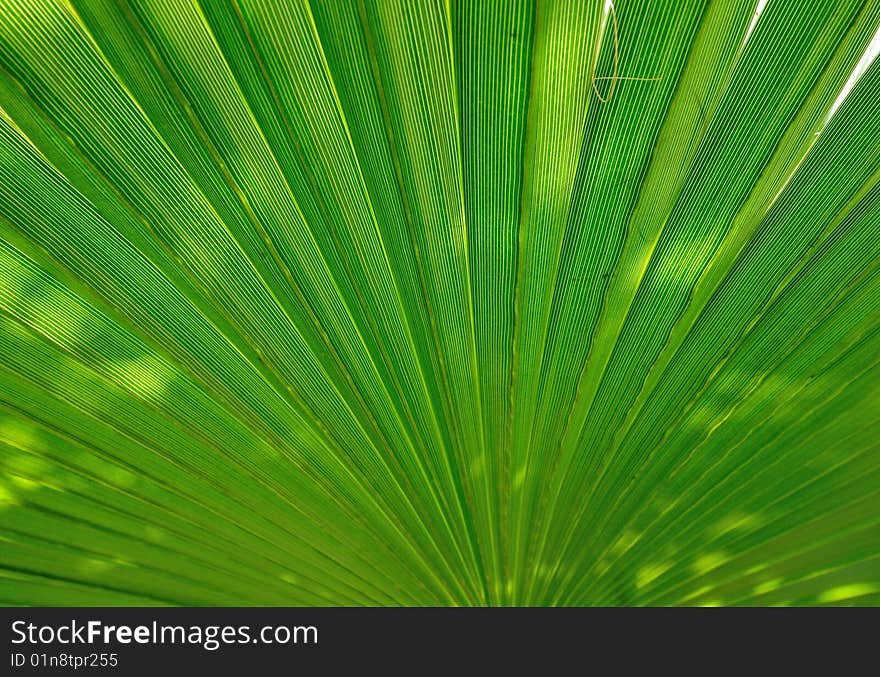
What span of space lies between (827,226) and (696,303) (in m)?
0.28

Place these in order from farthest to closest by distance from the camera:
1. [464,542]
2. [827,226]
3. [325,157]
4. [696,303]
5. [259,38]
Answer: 1. [464,542]
2. [696,303]
3. [827,226]
4. [325,157]
5. [259,38]

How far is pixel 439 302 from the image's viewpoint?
3.67 feet

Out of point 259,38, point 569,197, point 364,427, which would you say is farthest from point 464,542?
point 259,38

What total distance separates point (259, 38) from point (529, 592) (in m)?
1.40

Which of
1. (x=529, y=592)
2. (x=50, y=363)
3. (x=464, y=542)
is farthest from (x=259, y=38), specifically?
(x=529, y=592)

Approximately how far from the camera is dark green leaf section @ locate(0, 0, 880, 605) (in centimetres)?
83

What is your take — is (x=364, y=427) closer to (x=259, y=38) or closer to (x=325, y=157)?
(x=325, y=157)

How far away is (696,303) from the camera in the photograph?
3.75 ft

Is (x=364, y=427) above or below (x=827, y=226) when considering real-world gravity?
below

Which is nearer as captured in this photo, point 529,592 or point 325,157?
point 325,157

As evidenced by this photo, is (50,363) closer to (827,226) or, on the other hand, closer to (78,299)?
(78,299)

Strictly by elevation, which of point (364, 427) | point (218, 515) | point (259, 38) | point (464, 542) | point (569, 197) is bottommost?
point (464, 542)

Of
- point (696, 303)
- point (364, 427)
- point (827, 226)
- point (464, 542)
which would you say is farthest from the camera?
point (464, 542)

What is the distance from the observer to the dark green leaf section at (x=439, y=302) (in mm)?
831
